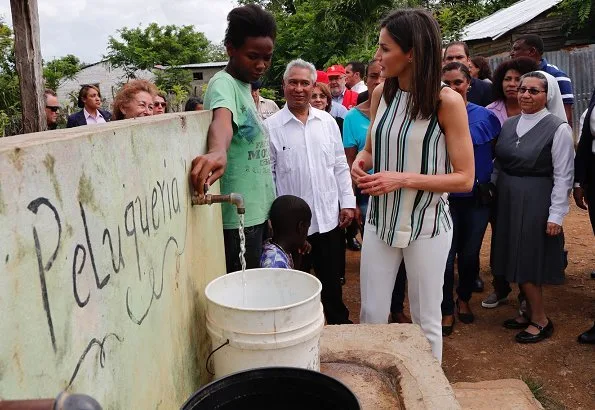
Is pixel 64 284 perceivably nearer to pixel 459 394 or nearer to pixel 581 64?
pixel 459 394

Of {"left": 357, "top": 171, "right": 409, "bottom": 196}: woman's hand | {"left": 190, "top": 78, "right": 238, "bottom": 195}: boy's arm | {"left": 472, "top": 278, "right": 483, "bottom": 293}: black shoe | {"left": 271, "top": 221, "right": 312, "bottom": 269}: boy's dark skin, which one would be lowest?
{"left": 472, "top": 278, "right": 483, "bottom": 293}: black shoe

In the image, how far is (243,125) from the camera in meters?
2.36

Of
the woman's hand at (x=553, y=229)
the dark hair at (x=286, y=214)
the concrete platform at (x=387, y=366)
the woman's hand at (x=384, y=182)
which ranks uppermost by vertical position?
the woman's hand at (x=384, y=182)

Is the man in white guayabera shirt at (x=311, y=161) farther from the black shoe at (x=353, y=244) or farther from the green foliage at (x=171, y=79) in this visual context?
the green foliage at (x=171, y=79)

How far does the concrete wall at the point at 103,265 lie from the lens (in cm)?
89

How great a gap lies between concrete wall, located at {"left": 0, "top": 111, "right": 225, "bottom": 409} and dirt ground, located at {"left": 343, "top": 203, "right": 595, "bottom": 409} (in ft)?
7.26

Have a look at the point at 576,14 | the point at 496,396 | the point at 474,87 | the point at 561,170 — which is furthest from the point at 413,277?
the point at 576,14

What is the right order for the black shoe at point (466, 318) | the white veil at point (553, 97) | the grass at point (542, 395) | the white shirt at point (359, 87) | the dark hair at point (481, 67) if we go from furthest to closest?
the white shirt at point (359, 87)
the dark hair at point (481, 67)
the black shoe at point (466, 318)
the white veil at point (553, 97)
the grass at point (542, 395)

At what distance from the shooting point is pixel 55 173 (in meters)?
1.01

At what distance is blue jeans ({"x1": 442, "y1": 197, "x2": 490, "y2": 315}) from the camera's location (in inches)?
149

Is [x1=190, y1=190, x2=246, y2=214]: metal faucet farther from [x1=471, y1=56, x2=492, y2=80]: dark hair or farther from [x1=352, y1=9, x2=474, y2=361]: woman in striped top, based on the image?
[x1=471, y1=56, x2=492, y2=80]: dark hair

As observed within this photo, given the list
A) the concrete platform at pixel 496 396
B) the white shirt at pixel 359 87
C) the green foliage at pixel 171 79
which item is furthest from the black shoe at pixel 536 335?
the green foliage at pixel 171 79

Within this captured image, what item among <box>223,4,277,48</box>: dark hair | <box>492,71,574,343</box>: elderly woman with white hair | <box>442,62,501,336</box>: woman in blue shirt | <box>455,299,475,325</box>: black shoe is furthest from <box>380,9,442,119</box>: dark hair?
<box>455,299,475,325</box>: black shoe

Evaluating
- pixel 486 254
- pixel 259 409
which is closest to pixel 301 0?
pixel 486 254
